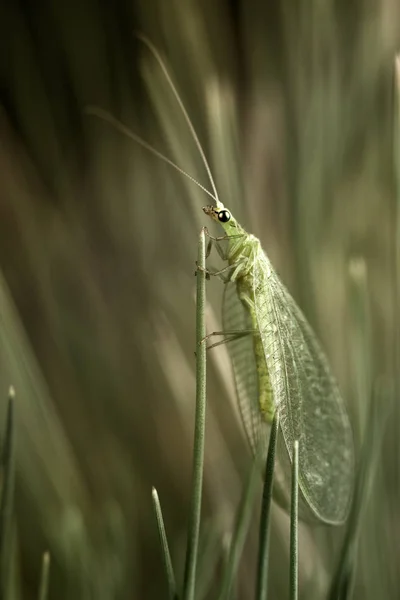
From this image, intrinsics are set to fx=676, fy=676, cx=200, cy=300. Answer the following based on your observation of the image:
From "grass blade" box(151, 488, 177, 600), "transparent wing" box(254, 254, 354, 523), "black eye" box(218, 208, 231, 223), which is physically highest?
"black eye" box(218, 208, 231, 223)

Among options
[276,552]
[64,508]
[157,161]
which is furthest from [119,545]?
[157,161]

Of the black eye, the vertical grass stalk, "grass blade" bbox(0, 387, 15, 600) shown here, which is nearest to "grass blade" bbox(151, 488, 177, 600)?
the vertical grass stalk

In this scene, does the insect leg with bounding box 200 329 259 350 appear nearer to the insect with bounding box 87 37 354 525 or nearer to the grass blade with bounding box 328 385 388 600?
the insect with bounding box 87 37 354 525

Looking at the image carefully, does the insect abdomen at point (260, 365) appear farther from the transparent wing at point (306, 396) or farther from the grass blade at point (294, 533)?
the grass blade at point (294, 533)

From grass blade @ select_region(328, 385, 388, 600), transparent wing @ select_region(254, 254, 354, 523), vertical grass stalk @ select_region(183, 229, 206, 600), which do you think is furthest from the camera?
transparent wing @ select_region(254, 254, 354, 523)

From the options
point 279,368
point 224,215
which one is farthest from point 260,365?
point 224,215

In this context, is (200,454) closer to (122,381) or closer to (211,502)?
(211,502)

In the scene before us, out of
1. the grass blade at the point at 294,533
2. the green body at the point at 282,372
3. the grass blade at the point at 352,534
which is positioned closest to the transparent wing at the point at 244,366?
the green body at the point at 282,372

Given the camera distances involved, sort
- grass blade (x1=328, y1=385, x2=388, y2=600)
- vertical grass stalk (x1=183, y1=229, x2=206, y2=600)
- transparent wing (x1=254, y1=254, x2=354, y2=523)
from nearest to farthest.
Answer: vertical grass stalk (x1=183, y1=229, x2=206, y2=600), grass blade (x1=328, y1=385, x2=388, y2=600), transparent wing (x1=254, y1=254, x2=354, y2=523)
